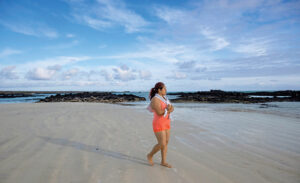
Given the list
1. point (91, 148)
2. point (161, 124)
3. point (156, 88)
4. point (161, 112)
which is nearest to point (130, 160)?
point (161, 124)

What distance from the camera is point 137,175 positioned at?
3.74m

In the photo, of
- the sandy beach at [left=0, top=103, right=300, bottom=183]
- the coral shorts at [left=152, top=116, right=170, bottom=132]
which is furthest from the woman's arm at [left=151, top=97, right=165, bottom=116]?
the sandy beach at [left=0, top=103, right=300, bottom=183]

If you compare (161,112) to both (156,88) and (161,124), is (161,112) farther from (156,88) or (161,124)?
(156,88)

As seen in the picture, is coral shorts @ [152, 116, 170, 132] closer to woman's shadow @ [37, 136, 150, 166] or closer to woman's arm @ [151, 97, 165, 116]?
woman's arm @ [151, 97, 165, 116]

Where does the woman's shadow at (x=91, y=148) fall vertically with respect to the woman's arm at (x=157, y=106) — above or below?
below

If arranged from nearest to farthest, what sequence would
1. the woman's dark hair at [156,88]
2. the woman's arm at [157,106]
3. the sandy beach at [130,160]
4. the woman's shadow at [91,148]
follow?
the sandy beach at [130,160] → the woman's arm at [157,106] → the woman's dark hair at [156,88] → the woman's shadow at [91,148]

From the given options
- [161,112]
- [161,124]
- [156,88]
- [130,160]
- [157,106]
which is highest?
[156,88]

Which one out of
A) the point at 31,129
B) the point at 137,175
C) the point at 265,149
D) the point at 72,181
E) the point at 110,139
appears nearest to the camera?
the point at 72,181

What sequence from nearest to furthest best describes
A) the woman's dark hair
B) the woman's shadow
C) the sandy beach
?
the sandy beach, the woman's dark hair, the woman's shadow

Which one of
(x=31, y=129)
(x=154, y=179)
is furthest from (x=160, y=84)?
(x=31, y=129)

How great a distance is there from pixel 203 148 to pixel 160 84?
111 inches

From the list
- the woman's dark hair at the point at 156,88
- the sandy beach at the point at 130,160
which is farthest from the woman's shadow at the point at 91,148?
the woman's dark hair at the point at 156,88

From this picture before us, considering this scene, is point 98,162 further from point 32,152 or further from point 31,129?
point 31,129

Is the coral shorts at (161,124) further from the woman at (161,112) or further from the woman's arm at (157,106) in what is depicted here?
the woman's arm at (157,106)
